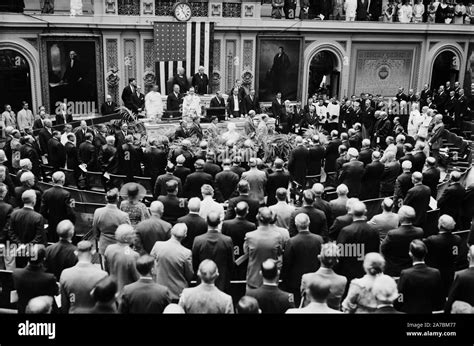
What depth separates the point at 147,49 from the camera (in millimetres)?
21188

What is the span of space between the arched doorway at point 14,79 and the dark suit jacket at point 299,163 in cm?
1153

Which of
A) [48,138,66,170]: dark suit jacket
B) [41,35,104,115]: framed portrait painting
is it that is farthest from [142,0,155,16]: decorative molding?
[48,138,66,170]: dark suit jacket

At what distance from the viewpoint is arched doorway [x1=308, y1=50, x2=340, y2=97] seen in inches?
950

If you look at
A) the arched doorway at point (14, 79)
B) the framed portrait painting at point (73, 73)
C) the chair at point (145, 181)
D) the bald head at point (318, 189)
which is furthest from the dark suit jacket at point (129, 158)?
the arched doorway at point (14, 79)

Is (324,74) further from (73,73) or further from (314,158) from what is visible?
(314,158)

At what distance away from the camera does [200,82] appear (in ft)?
65.8

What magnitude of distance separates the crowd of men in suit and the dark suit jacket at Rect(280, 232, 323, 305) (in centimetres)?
1

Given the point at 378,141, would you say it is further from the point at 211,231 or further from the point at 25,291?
the point at 25,291

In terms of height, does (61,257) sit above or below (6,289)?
above

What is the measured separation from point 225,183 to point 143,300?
481 cm

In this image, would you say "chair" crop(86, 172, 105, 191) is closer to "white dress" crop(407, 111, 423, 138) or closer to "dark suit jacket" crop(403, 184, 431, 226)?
"dark suit jacket" crop(403, 184, 431, 226)

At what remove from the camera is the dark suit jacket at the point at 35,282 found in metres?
6.30

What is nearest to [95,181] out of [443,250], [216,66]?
[443,250]

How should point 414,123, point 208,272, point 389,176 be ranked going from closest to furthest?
point 208,272 → point 389,176 → point 414,123
